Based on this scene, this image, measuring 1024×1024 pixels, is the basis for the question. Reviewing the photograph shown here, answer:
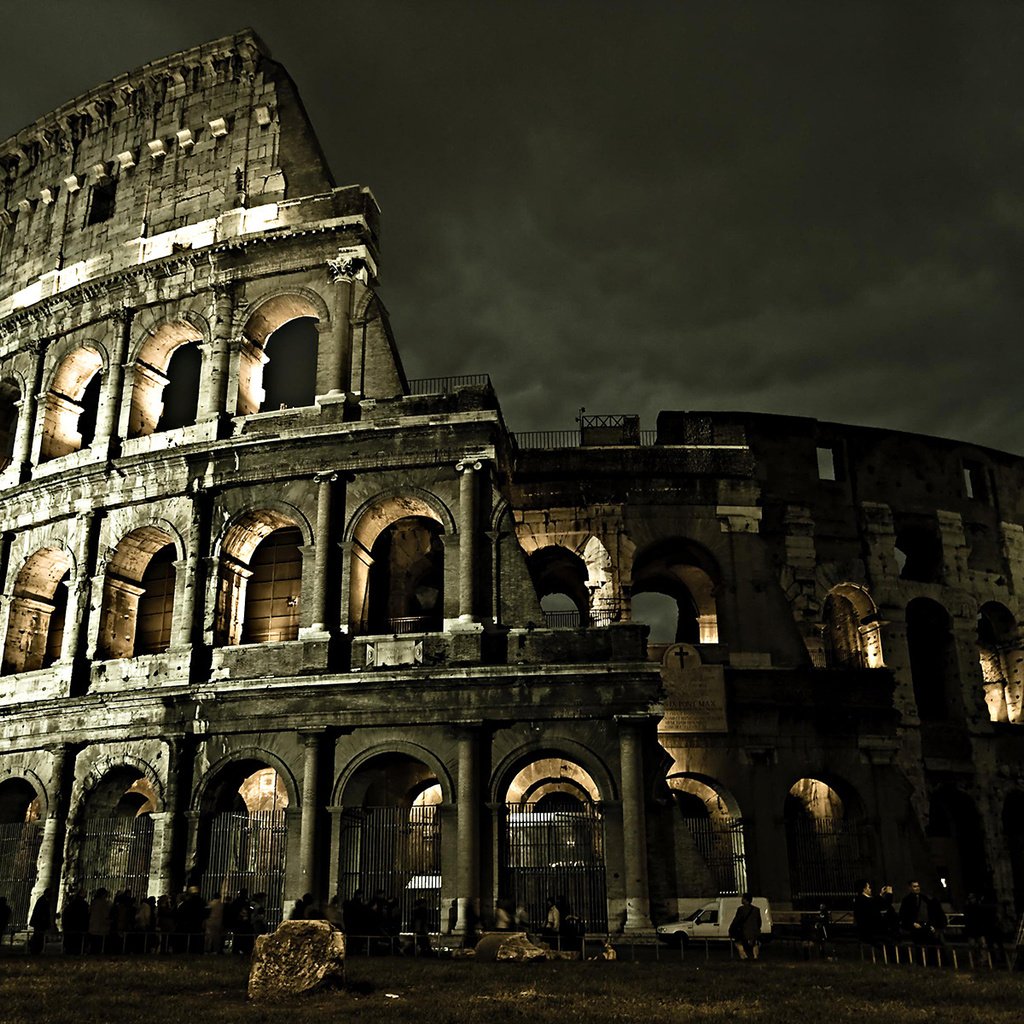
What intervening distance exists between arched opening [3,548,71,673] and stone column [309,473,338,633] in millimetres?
5627

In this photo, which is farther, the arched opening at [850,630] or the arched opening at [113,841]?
the arched opening at [850,630]

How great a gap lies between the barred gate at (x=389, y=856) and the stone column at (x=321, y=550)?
3254 mm

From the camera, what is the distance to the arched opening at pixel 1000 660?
2558 cm

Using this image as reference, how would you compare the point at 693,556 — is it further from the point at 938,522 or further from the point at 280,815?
the point at 280,815

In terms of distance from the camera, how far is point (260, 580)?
20203mm

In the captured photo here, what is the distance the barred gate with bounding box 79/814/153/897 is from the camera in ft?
57.6

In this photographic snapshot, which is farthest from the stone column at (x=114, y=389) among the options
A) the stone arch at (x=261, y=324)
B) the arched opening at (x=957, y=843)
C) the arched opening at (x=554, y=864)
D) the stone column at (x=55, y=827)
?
the arched opening at (x=957, y=843)

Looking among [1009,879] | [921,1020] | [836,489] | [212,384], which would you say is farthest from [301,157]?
[1009,879]

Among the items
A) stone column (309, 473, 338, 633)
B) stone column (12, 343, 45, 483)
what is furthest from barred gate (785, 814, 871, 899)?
stone column (12, 343, 45, 483)

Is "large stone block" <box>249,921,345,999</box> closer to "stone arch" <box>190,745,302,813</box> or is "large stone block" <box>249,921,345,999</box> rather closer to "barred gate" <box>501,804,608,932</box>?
"barred gate" <box>501,804,608,932</box>

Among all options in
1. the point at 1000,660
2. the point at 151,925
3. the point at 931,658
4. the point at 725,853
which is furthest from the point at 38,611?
the point at 1000,660

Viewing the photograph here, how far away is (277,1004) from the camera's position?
28.6 feet

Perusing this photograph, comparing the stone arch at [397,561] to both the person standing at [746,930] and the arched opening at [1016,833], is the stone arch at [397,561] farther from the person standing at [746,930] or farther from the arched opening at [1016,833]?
the arched opening at [1016,833]

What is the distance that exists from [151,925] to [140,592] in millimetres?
7039
